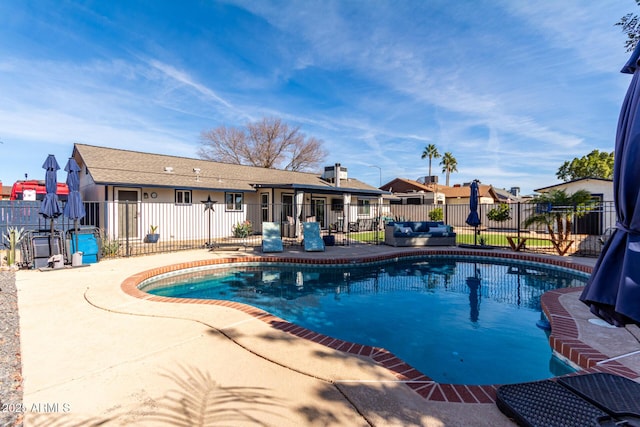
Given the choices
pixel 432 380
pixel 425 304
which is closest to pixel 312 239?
pixel 425 304

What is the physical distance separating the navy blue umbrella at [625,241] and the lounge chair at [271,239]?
395 inches

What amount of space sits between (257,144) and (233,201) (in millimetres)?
19563

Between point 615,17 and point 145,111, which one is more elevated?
point 145,111

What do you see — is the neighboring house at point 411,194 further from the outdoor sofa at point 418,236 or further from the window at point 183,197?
the window at point 183,197

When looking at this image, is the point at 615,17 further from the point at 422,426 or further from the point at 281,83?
the point at 281,83

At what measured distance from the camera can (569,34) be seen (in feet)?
27.8

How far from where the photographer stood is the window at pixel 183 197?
578 inches

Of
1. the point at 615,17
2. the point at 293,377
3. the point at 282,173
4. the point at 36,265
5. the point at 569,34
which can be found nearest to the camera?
the point at 293,377

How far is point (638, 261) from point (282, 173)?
2133 centimetres

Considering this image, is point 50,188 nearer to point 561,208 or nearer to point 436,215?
point 561,208

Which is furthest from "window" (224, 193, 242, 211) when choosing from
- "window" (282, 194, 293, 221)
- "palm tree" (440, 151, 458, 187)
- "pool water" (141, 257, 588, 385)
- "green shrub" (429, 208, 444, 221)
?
"palm tree" (440, 151, 458, 187)

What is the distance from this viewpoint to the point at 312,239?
12148mm

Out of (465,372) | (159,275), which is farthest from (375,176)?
(465,372)

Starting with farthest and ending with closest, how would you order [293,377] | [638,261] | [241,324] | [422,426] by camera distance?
[241,324] → [293,377] → [422,426] → [638,261]
